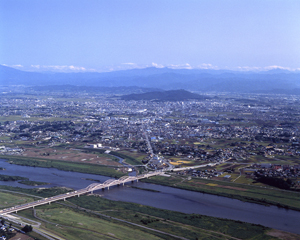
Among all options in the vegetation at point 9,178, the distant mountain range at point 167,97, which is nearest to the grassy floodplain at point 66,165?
the vegetation at point 9,178

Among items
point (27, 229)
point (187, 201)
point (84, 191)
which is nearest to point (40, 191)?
point (84, 191)

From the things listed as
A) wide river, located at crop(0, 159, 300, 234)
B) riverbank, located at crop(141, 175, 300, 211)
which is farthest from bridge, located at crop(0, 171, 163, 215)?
riverbank, located at crop(141, 175, 300, 211)

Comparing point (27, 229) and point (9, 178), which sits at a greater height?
point (27, 229)

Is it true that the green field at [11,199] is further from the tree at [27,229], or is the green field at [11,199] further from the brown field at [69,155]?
the brown field at [69,155]

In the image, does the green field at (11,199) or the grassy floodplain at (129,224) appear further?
the green field at (11,199)

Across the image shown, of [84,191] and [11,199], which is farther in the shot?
[84,191]

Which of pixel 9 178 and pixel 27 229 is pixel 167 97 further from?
pixel 27 229
